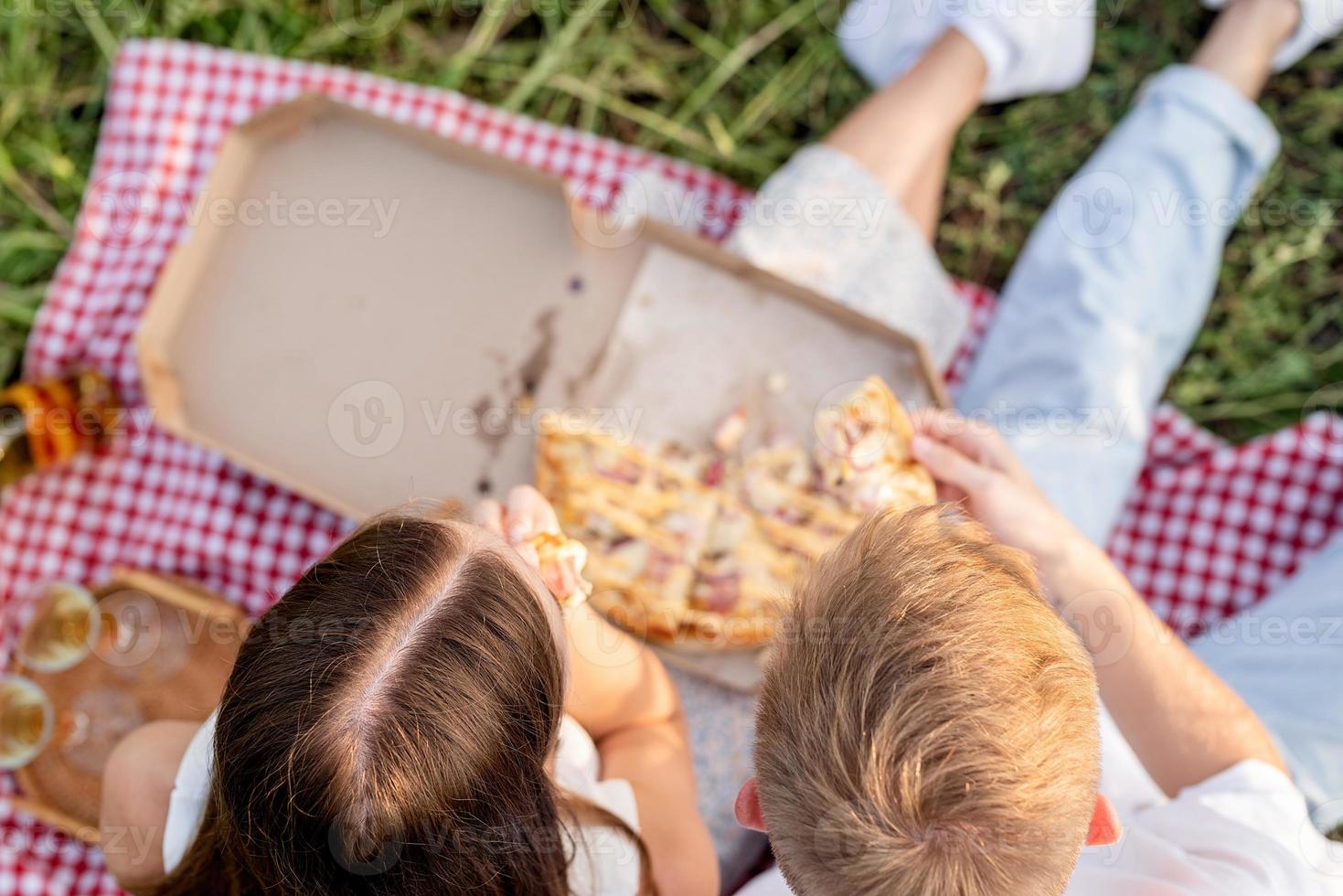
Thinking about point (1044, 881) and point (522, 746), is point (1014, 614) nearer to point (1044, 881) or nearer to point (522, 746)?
point (1044, 881)

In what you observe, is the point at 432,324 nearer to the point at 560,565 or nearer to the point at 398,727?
the point at 560,565

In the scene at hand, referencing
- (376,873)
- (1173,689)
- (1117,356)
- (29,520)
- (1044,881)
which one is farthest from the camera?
(29,520)

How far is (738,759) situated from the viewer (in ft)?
5.47

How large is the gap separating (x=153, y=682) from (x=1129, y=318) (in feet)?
6.68

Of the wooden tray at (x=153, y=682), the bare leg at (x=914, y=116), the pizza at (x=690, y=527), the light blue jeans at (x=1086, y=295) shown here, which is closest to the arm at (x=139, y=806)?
the wooden tray at (x=153, y=682)

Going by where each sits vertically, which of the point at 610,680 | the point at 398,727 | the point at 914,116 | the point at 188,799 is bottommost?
the point at 188,799

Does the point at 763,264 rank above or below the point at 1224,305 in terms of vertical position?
below

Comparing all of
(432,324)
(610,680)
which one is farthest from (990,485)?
(432,324)

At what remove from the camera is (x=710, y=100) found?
2277 mm

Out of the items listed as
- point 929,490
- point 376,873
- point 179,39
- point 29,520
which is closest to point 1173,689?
point 929,490

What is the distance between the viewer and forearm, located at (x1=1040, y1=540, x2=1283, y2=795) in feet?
4.25

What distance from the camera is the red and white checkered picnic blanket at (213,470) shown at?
183 centimetres

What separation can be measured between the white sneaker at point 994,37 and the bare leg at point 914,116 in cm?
4

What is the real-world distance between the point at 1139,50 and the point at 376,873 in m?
2.37
